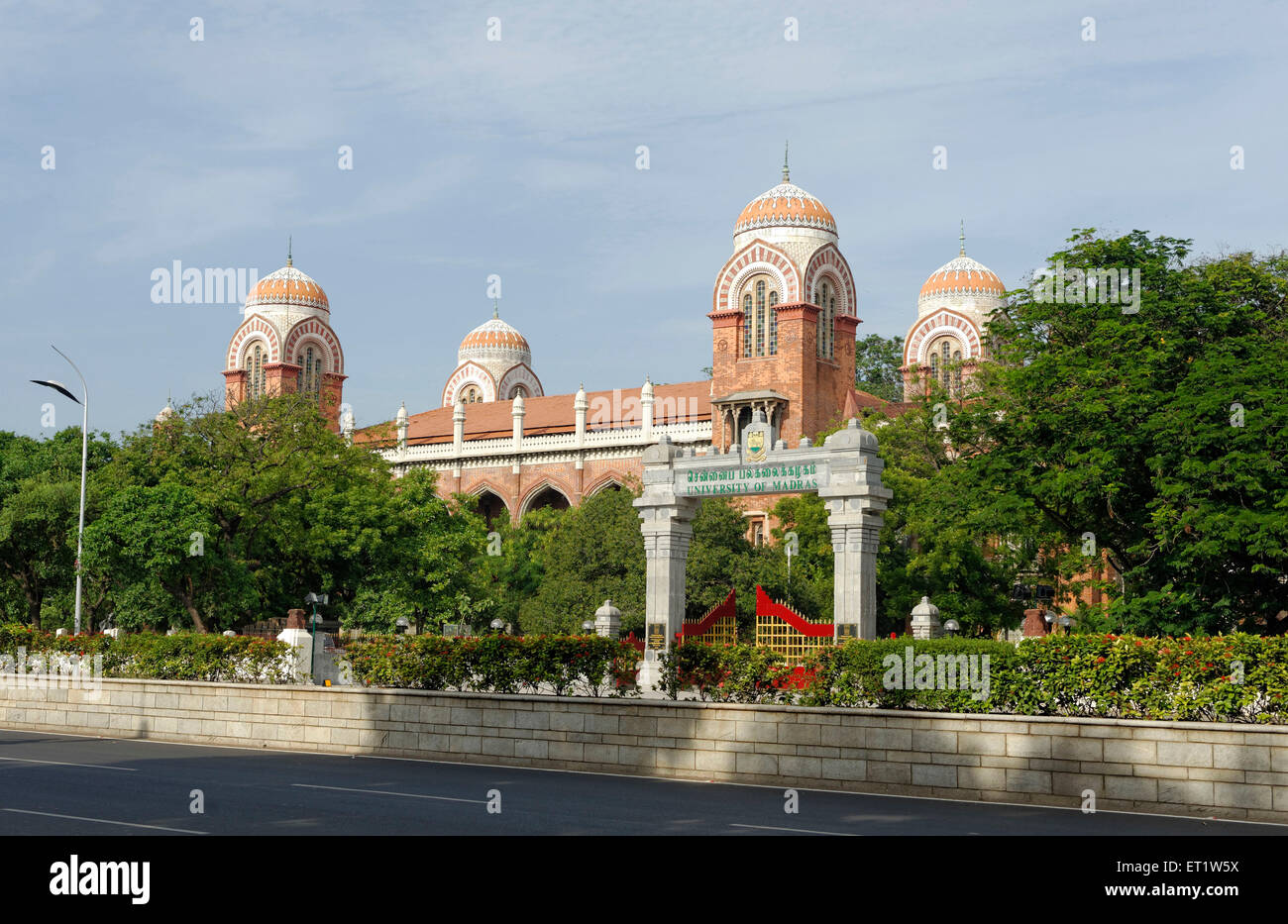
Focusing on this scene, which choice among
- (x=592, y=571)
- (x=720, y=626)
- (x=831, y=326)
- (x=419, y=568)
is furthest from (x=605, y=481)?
(x=720, y=626)

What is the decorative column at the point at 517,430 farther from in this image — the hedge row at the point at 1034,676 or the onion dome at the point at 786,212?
the hedge row at the point at 1034,676

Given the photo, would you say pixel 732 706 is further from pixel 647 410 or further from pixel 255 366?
pixel 255 366

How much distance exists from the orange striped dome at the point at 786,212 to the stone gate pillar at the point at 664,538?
34229mm

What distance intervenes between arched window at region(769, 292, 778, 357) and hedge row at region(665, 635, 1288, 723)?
39.8 meters

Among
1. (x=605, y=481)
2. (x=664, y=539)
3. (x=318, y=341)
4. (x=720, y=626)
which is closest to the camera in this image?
(x=720, y=626)

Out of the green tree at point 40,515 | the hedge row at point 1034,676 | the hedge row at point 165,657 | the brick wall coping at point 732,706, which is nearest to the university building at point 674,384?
the green tree at point 40,515

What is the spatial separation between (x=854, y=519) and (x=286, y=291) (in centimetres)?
6133

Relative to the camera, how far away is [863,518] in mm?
20281

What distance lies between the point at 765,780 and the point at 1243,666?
5013 millimetres

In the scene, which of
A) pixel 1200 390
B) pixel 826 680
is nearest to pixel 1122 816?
pixel 826 680

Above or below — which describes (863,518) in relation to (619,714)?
above

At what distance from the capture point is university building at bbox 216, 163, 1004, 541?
54.7m

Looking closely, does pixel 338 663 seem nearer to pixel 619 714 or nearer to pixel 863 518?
pixel 619 714

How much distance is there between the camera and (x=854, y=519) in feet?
66.6
